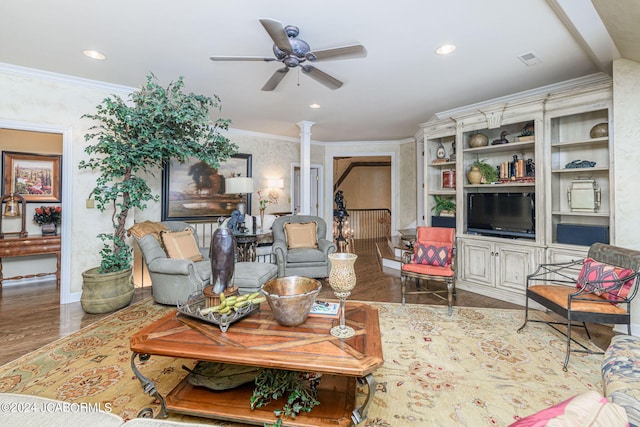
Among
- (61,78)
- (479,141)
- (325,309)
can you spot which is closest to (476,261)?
(479,141)

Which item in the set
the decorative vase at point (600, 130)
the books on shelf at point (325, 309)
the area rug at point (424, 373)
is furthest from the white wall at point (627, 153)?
the books on shelf at point (325, 309)

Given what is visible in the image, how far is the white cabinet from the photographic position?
348 centimetres

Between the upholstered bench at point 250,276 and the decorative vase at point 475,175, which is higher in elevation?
the decorative vase at point 475,175

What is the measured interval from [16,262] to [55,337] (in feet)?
8.43

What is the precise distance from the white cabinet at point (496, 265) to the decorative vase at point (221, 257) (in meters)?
3.39

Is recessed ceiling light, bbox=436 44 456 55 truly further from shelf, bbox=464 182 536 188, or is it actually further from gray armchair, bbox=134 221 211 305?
gray armchair, bbox=134 221 211 305

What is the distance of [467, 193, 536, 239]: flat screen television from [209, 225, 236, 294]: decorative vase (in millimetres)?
3509

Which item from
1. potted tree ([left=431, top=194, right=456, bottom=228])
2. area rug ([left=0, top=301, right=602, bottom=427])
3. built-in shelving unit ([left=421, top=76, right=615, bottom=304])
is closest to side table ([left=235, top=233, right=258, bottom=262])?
area rug ([left=0, top=301, right=602, bottom=427])

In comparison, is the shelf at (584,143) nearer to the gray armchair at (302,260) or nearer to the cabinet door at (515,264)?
the cabinet door at (515,264)

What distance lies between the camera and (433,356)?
7.54 ft

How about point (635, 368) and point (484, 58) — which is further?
point (484, 58)

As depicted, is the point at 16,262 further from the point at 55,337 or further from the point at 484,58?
the point at 484,58

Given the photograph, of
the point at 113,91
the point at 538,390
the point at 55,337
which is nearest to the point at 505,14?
the point at 538,390

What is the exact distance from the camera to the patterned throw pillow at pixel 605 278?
2273mm
